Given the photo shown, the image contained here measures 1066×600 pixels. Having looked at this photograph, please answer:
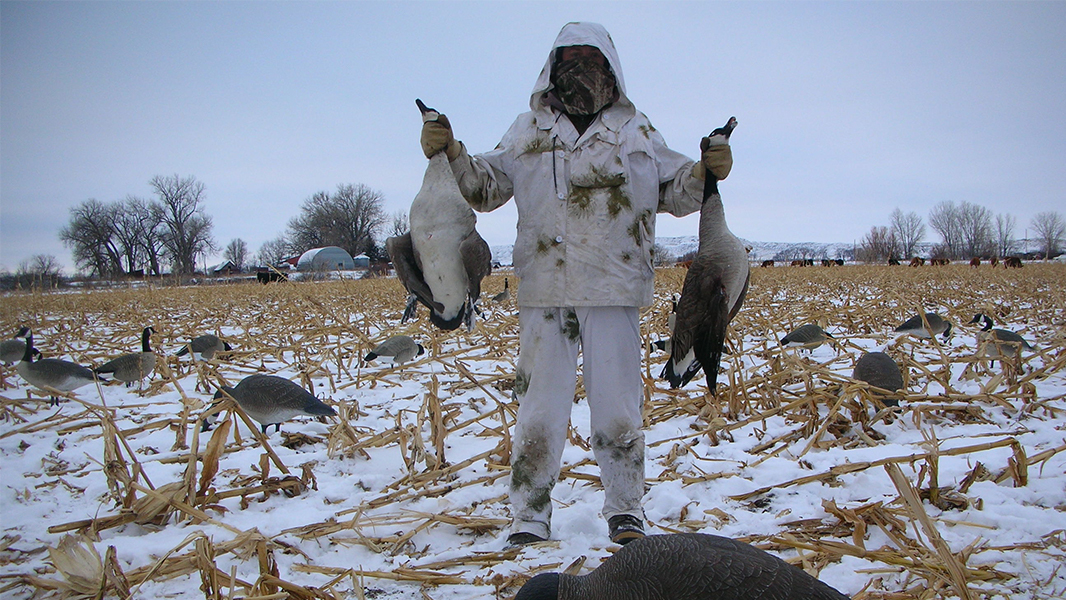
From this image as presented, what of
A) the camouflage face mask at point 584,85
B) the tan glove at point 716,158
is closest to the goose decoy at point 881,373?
the tan glove at point 716,158

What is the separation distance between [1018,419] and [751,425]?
5.55 feet

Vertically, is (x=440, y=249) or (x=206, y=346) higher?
(x=440, y=249)

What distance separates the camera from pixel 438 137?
2449mm

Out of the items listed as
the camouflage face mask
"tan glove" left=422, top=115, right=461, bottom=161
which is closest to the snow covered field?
"tan glove" left=422, top=115, right=461, bottom=161

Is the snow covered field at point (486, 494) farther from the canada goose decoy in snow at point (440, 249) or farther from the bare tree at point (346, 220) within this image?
the bare tree at point (346, 220)

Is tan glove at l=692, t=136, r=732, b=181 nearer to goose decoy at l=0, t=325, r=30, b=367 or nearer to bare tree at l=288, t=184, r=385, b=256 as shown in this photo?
goose decoy at l=0, t=325, r=30, b=367

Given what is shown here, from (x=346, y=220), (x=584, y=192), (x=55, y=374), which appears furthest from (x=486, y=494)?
(x=346, y=220)

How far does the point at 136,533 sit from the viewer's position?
2564mm

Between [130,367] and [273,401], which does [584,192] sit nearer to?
[273,401]

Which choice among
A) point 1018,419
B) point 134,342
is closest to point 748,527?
point 1018,419

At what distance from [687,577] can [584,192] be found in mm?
1677

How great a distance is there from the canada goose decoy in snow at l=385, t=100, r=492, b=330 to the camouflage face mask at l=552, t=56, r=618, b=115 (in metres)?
0.69

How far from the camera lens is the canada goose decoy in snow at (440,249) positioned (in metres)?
2.43

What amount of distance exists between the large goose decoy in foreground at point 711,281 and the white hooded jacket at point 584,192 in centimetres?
17
